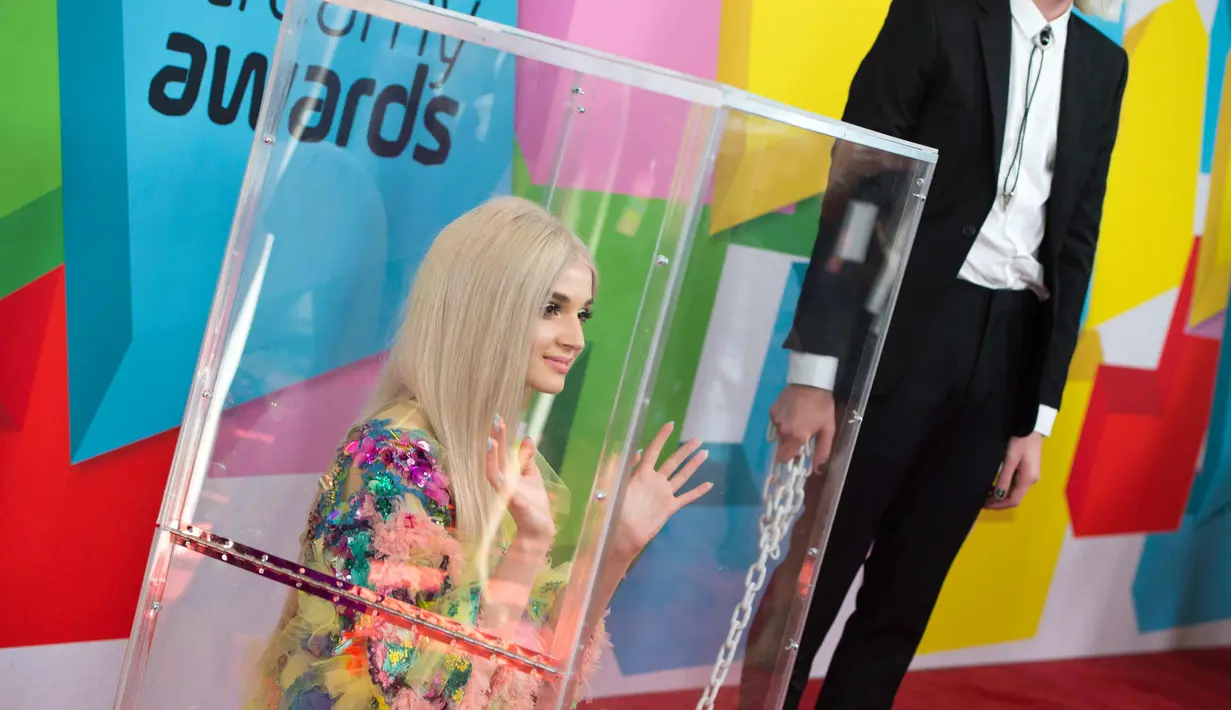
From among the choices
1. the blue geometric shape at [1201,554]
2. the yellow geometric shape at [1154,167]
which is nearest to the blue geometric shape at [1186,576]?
the blue geometric shape at [1201,554]

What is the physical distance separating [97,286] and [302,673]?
881mm

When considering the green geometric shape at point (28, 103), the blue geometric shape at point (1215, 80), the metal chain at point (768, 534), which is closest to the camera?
the metal chain at point (768, 534)

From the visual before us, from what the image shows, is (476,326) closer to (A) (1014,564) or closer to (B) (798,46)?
(B) (798,46)

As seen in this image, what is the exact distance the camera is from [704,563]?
115 centimetres

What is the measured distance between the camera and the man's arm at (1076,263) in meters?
1.74

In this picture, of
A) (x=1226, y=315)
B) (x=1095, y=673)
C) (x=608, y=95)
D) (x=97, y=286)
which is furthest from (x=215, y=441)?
(x=1226, y=315)

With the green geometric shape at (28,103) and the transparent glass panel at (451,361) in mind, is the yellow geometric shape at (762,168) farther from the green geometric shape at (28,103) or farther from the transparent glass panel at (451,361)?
the green geometric shape at (28,103)

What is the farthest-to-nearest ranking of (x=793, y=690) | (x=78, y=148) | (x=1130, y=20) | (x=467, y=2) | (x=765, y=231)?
(x=1130, y=20)
(x=467, y=2)
(x=793, y=690)
(x=78, y=148)
(x=765, y=231)

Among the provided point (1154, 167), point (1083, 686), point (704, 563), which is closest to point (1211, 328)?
point (1154, 167)

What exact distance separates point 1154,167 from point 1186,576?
130cm

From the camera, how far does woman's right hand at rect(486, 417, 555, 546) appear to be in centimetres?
101

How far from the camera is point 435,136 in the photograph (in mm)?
1020

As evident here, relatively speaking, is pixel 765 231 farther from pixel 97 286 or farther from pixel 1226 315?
pixel 1226 315

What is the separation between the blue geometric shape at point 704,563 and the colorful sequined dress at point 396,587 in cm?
7
